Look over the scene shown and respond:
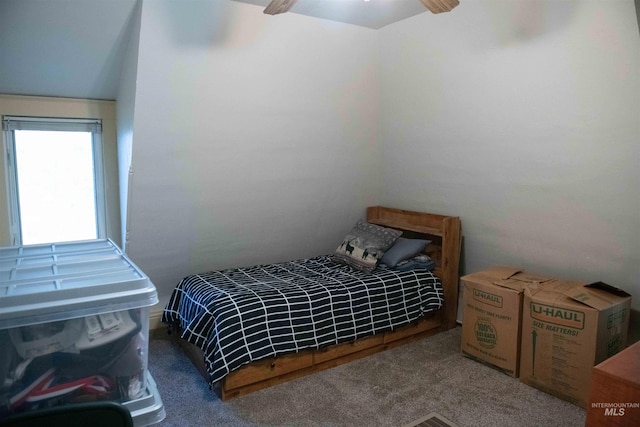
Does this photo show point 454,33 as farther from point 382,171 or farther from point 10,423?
point 10,423

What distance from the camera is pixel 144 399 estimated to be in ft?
3.70

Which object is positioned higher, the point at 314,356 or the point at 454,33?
the point at 454,33

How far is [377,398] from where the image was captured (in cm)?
253

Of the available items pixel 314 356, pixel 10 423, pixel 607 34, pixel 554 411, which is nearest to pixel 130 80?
pixel 314 356

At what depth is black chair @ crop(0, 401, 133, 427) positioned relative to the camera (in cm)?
93

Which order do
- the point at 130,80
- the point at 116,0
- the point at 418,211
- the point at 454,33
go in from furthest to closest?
1. the point at 418,211
2. the point at 454,33
3. the point at 130,80
4. the point at 116,0

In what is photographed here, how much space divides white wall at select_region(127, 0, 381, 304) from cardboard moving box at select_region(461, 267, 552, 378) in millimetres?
1420

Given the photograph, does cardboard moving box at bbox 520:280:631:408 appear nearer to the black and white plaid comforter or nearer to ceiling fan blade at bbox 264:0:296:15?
the black and white plaid comforter

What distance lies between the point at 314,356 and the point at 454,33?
232 cm

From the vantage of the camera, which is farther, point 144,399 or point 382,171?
point 382,171

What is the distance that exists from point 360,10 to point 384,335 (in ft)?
7.14

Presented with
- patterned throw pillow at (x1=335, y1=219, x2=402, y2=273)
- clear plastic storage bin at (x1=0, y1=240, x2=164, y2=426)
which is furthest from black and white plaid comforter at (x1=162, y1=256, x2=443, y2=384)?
clear plastic storage bin at (x1=0, y1=240, x2=164, y2=426)

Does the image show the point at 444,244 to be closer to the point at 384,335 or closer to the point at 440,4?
the point at 384,335

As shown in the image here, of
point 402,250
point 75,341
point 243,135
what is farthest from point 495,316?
point 75,341
